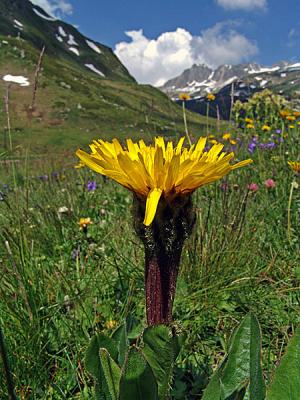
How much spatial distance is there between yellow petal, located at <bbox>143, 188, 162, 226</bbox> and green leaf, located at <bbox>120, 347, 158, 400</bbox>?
0.33 m

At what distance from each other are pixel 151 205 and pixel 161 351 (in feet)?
1.37

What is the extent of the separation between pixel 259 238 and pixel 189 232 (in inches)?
73.4

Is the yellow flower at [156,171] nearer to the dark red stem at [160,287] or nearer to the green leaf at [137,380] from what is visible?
the dark red stem at [160,287]

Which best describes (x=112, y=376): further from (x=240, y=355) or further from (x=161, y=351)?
(x=240, y=355)

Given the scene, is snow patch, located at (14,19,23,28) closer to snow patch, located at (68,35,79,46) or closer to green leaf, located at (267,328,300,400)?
snow patch, located at (68,35,79,46)

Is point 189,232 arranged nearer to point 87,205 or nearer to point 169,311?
point 169,311

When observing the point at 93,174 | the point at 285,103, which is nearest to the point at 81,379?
the point at 93,174

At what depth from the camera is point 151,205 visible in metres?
1.14

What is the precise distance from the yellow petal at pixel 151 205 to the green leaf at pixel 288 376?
0.45 meters

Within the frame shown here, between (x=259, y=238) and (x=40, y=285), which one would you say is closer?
(x=40, y=285)

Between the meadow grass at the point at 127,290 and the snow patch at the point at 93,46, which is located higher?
the snow patch at the point at 93,46

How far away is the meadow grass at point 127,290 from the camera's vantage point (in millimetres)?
1928

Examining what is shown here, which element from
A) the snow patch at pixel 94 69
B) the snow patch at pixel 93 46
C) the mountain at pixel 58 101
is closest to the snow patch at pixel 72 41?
the snow patch at pixel 93 46

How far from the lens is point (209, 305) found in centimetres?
238
